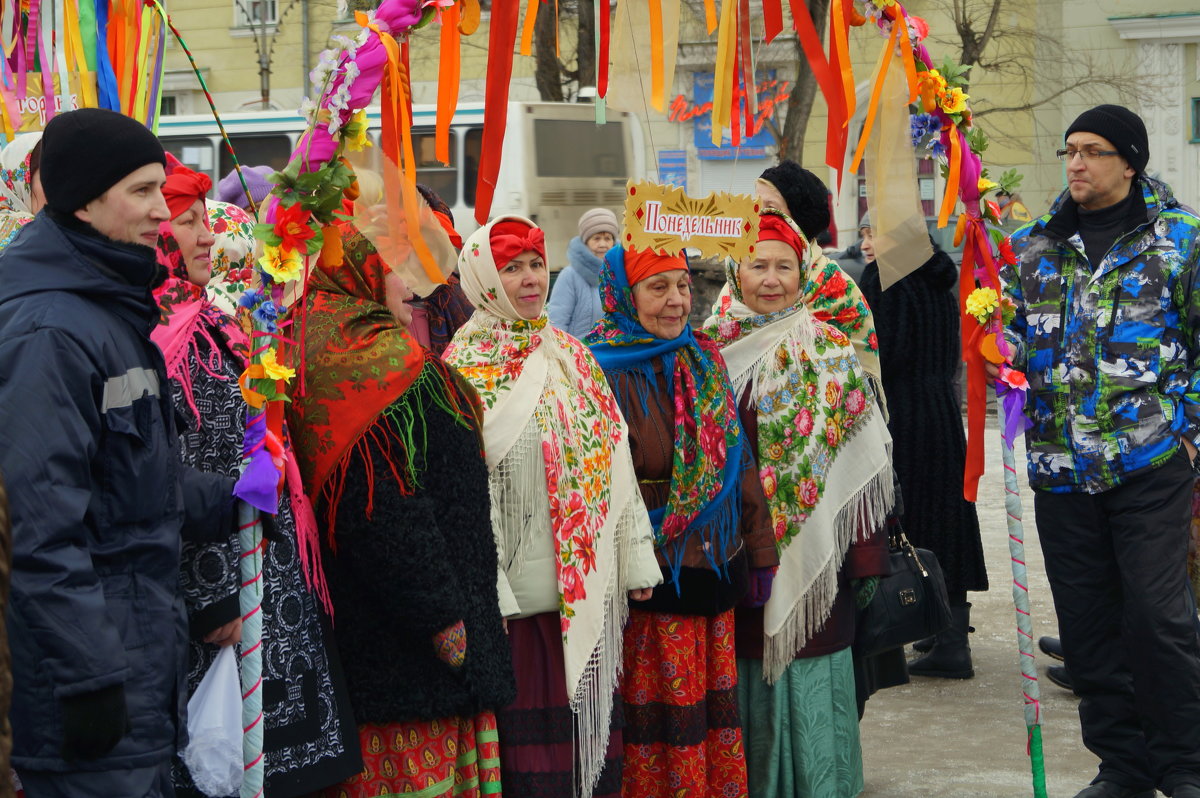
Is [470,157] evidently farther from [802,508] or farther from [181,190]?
[181,190]

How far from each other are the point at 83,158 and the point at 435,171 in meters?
15.0

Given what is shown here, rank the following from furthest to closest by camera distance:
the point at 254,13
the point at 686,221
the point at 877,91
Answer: the point at 254,13
the point at 686,221
the point at 877,91

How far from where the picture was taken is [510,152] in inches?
667

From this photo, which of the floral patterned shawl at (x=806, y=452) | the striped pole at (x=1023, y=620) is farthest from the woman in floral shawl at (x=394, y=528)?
the striped pole at (x=1023, y=620)

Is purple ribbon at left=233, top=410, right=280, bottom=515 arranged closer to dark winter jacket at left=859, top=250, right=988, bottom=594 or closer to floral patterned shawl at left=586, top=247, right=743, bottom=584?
floral patterned shawl at left=586, top=247, right=743, bottom=584

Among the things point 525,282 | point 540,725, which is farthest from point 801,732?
point 525,282

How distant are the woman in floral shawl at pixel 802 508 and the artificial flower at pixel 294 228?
6.42ft

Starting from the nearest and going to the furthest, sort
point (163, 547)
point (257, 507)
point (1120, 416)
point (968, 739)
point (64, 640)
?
1. point (64, 640)
2. point (163, 547)
3. point (257, 507)
4. point (1120, 416)
5. point (968, 739)

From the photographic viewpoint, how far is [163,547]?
2.77 metres

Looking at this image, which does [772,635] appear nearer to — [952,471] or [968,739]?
[968,739]

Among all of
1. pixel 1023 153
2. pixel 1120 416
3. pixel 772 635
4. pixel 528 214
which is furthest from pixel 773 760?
pixel 1023 153

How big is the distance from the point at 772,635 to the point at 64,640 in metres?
2.58

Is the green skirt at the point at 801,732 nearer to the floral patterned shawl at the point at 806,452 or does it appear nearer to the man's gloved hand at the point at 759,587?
the floral patterned shawl at the point at 806,452

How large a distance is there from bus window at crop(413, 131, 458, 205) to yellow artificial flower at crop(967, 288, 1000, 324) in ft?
43.2
